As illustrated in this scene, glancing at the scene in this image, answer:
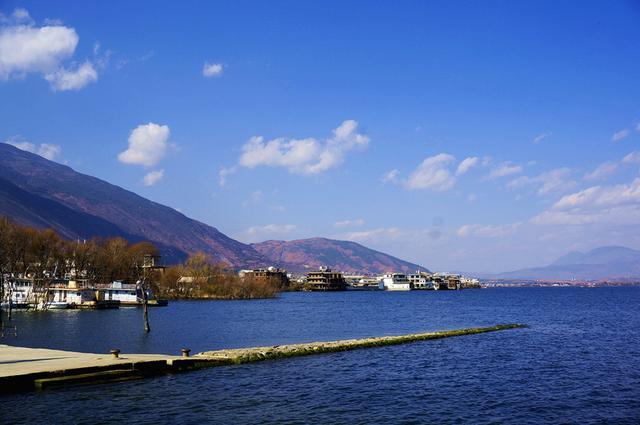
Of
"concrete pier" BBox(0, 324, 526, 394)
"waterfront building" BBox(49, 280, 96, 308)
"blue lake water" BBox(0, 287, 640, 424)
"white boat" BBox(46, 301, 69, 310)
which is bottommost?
"blue lake water" BBox(0, 287, 640, 424)

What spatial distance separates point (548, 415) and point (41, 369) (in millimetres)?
27501

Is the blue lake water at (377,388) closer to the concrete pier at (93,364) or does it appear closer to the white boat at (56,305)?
the concrete pier at (93,364)

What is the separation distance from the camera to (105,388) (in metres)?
31.1

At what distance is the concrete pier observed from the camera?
3033 centimetres

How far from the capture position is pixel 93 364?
33.7m

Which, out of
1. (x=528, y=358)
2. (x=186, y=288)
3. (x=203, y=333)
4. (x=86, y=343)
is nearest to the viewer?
(x=528, y=358)

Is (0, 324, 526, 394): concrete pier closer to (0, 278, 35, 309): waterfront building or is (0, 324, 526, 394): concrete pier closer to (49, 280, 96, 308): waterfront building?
(49, 280, 96, 308): waterfront building

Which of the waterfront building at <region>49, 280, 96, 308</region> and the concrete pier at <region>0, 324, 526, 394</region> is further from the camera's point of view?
the waterfront building at <region>49, 280, 96, 308</region>

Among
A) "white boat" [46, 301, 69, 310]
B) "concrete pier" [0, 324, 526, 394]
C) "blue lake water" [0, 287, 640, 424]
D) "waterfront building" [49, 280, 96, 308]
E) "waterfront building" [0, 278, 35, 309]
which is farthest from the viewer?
"waterfront building" [0, 278, 35, 309]

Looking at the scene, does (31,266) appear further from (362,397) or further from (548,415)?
(548,415)

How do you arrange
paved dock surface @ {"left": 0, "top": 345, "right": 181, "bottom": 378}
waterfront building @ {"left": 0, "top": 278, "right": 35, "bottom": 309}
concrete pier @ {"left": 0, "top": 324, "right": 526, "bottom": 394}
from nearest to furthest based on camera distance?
concrete pier @ {"left": 0, "top": 324, "right": 526, "bottom": 394} < paved dock surface @ {"left": 0, "top": 345, "right": 181, "bottom": 378} < waterfront building @ {"left": 0, "top": 278, "right": 35, "bottom": 309}

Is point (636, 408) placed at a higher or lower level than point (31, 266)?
lower

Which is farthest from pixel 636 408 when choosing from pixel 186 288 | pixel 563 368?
pixel 186 288

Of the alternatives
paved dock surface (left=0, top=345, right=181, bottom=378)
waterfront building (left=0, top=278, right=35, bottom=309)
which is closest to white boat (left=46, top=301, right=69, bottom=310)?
waterfront building (left=0, top=278, right=35, bottom=309)
